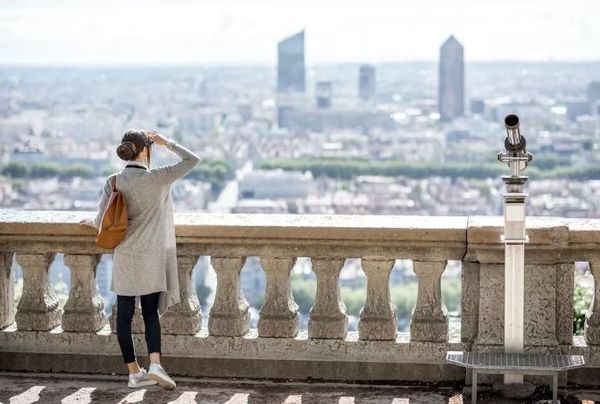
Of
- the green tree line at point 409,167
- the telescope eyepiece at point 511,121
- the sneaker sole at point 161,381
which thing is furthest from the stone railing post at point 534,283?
the green tree line at point 409,167

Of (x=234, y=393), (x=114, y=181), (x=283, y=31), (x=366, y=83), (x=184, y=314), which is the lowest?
(x=234, y=393)

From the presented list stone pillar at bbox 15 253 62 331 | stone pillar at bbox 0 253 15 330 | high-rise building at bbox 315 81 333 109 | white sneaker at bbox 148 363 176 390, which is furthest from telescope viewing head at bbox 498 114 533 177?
high-rise building at bbox 315 81 333 109

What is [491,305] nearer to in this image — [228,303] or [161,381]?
[228,303]

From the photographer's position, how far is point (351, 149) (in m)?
84.6

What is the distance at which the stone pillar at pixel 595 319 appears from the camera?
6824mm

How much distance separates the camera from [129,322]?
22.2ft

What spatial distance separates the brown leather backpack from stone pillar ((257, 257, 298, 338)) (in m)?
0.98

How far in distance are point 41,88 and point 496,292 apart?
8868 cm

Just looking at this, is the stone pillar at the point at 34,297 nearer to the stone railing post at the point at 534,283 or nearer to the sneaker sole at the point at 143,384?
the sneaker sole at the point at 143,384

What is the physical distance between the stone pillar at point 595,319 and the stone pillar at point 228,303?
2065mm

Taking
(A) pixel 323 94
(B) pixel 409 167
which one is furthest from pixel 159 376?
(A) pixel 323 94

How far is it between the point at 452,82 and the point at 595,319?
80.5 meters

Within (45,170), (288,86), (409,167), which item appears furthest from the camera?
(288,86)

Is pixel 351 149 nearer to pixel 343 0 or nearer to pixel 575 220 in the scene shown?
pixel 343 0
